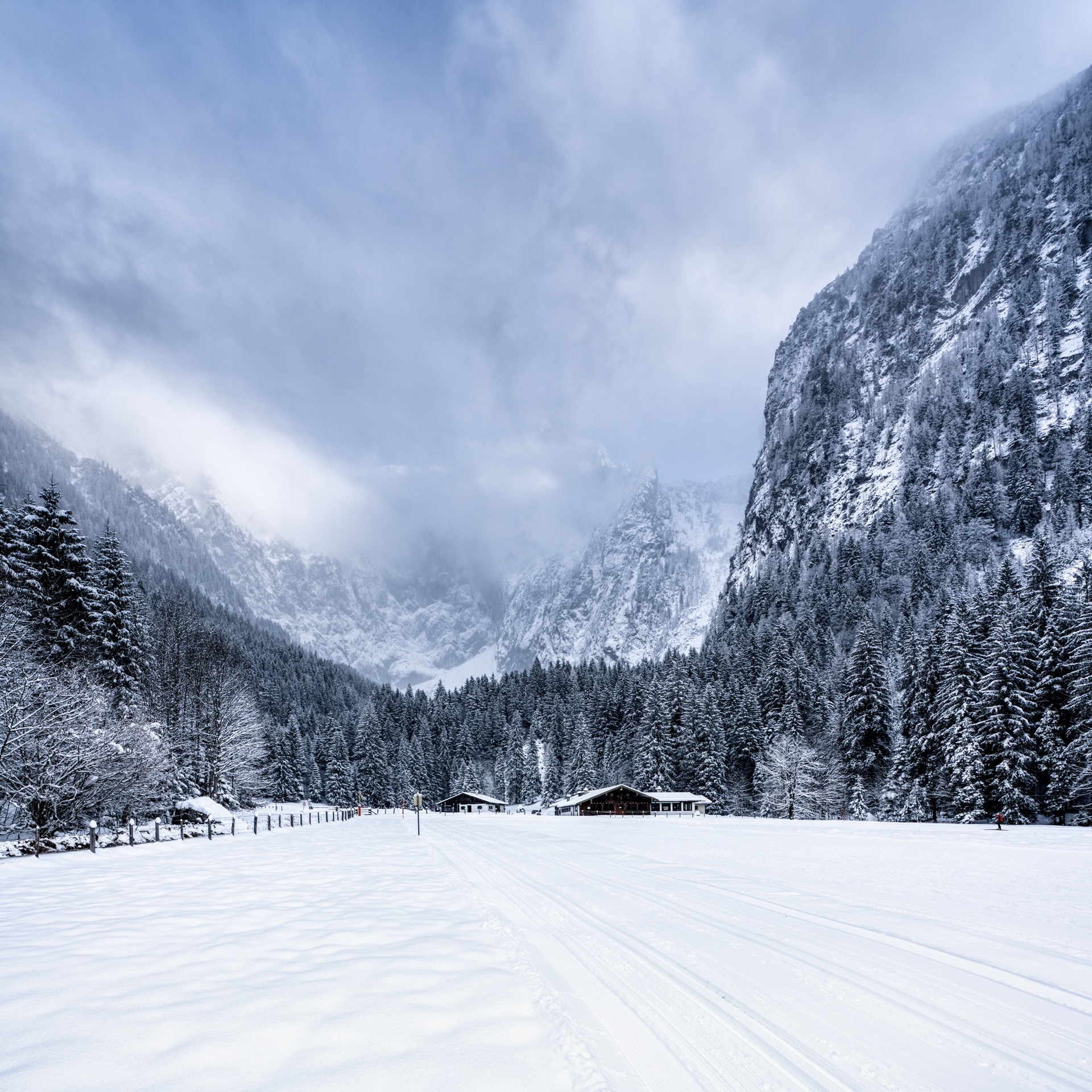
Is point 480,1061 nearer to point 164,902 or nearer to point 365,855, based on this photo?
point 164,902

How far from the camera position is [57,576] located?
3334 centimetres

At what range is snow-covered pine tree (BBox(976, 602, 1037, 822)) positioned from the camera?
36.4 metres

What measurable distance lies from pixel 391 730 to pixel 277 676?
105 ft

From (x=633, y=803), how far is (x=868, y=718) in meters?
26.0

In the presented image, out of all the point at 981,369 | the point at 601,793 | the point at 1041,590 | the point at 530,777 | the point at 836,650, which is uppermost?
the point at 981,369

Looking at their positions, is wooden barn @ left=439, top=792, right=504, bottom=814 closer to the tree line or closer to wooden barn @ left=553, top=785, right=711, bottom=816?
the tree line

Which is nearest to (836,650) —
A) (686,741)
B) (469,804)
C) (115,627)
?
(686,741)

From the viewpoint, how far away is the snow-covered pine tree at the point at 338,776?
101000 mm

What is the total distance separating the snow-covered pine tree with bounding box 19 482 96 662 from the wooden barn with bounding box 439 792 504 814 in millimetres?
66861

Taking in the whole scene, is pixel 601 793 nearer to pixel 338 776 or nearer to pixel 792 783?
pixel 792 783

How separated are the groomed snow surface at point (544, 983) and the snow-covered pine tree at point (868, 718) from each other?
138 ft

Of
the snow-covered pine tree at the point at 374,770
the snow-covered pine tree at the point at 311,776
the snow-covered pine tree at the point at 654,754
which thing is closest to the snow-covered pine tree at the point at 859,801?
the snow-covered pine tree at the point at 654,754

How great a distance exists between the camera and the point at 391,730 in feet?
370

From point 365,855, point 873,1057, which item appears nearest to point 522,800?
point 365,855
